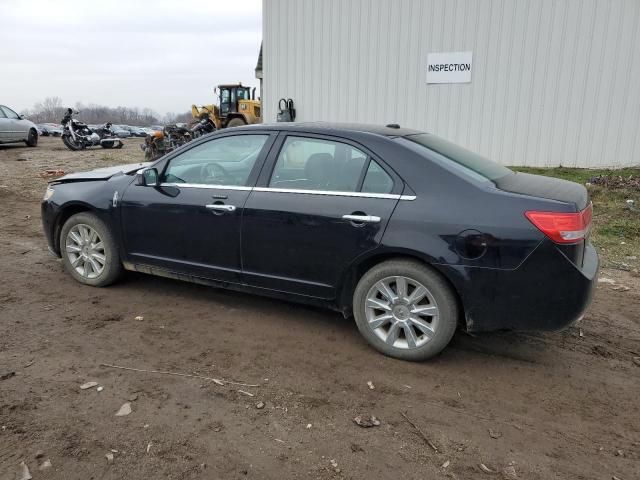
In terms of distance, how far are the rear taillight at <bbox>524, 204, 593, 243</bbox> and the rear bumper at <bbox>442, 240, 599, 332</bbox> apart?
7 centimetres

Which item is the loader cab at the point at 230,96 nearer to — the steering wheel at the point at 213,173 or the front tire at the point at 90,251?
the front tire at the point at 90,251

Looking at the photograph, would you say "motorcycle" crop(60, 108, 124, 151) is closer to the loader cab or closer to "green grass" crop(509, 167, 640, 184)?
the loader cab

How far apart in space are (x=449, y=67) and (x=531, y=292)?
404 inches

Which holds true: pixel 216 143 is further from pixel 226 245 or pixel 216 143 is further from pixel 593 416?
pixel 593 416

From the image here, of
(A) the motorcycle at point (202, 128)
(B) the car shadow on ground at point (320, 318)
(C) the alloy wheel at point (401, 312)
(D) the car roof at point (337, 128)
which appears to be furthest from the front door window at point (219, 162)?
(A) the motorcycle at point (202, 128)

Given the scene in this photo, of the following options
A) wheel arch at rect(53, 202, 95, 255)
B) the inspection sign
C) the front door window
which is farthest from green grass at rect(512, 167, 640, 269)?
wheel arch at rect(53, 202, 95, 255)

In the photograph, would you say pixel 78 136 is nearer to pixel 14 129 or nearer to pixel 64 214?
pixel 14 129

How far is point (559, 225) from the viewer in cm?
315

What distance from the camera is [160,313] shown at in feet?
14.4

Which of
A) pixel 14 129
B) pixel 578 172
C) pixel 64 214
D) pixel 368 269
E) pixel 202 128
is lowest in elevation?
pixel 368 269

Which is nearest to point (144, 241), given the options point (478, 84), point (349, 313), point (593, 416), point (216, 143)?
point (216, 143)

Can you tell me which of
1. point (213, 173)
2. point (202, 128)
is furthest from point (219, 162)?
point (202, 128)

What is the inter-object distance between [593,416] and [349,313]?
5.45 feet

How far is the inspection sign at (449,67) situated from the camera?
12.2 m
